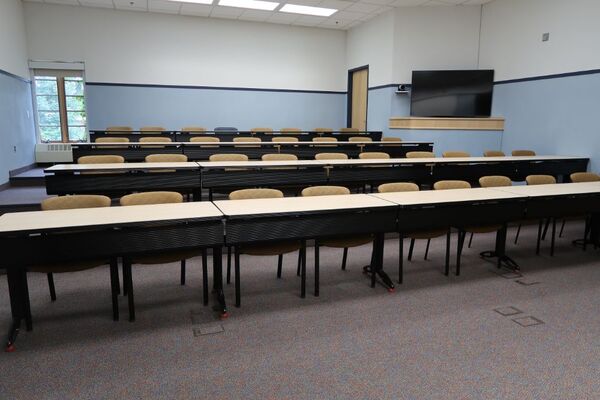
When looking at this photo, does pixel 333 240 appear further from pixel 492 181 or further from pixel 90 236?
pixel 492 181

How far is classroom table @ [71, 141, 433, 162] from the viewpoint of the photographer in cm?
587

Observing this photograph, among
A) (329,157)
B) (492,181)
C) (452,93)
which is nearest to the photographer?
(492,181)

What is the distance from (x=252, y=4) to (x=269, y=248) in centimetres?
714

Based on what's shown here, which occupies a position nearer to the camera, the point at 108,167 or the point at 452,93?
the point at 108,167

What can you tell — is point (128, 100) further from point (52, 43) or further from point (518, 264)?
point (518, 264)

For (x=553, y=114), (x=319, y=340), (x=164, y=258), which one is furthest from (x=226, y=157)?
(x=553, y=114)

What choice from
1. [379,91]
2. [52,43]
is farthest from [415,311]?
[52,43]

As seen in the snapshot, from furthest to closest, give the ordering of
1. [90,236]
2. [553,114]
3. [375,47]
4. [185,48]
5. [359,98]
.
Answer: [359,98]
[185,48]
[375,47]
[553,114]
[90,236]

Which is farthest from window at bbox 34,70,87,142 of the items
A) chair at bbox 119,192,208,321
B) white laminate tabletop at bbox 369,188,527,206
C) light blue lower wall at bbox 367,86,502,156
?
white laminate tabletop at bbox 369,188,527,206

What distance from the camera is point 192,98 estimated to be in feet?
32.2

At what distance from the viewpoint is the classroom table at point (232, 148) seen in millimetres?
5871

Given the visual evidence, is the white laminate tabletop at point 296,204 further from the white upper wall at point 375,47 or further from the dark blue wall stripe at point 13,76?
the white upper wall at point 375,47

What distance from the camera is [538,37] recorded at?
7.23m

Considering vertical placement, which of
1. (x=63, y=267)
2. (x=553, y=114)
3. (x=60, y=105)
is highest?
(x=60, y=105)
